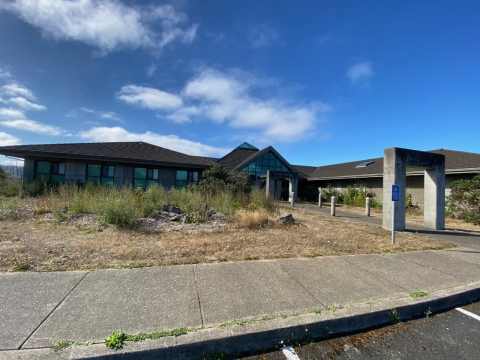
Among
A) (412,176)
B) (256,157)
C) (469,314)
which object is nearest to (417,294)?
(469,314)

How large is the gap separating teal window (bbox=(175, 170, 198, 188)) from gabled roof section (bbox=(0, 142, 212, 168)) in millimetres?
1152

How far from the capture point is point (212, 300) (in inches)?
127

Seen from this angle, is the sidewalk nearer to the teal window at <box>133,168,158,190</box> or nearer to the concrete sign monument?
the concrete sign monument

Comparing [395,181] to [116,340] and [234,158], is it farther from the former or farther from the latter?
[234,158]

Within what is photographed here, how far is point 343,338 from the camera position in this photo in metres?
2.82

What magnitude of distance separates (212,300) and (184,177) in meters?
19.0

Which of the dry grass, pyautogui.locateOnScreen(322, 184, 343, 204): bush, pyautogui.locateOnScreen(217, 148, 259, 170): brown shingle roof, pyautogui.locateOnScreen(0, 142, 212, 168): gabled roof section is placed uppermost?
pyautogui.locateOnScreen(217, 148, 259, 170): brown shingle roof

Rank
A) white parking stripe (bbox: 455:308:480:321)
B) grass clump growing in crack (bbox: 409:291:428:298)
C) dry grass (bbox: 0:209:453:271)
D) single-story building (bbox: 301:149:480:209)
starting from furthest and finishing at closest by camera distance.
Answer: single-story building (bbox: 301:149:480:209) → dry grass (bbox: 0:209:453:271) → grass clump growing in crack (bbox: 409:291:428:298) → white parking stripe (bbox: 455:308:480:321)

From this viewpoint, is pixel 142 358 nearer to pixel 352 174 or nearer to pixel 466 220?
pixel 466 220

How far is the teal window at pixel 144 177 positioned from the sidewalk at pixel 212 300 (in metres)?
17.1

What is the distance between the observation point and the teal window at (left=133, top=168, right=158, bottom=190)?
20172 millimetres

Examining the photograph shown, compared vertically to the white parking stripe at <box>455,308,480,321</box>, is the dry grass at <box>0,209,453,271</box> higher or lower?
higher

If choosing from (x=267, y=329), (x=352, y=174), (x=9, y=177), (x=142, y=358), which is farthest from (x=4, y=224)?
(x=352, y=174)

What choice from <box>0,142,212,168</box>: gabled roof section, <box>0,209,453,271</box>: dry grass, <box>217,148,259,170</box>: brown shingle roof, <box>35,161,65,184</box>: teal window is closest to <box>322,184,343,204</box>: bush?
<box>217,148,259,170</box>: brown shingle roof
